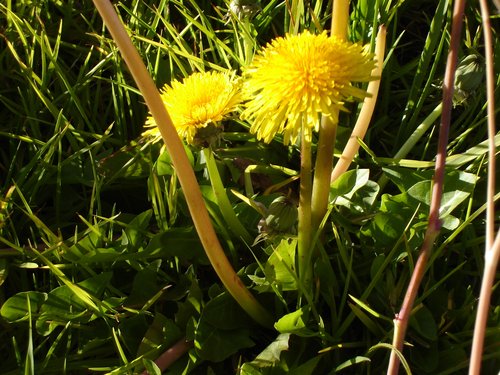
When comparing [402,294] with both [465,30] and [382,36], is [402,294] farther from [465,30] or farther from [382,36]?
[465,30]

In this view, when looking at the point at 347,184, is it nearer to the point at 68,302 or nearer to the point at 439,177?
the point at 439,177

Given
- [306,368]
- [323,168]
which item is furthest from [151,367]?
[323,168]

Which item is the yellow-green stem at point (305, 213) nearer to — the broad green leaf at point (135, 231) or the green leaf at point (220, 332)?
the green leaf at point (220, 332)

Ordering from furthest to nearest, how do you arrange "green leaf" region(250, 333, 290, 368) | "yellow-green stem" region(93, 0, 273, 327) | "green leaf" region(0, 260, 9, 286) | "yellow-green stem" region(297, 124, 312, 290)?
"green leaf" region(0, 260, 9, 286), "green leaf" region(250, 333, 290, 368), "yellow-green stem" region(297, 124, 312, 290), "yellow-green stem" region(93, 0, 273, 327)

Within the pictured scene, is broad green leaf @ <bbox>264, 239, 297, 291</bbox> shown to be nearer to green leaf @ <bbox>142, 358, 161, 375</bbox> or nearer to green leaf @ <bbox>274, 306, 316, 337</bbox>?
green leaf @ <bbox>274, 306, 316, 337</bbox>

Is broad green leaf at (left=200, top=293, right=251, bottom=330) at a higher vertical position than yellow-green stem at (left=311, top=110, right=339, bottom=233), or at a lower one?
lower

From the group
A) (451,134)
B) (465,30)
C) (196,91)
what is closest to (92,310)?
(196,91)

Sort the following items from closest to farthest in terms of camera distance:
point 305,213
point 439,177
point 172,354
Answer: point 439,177, point 305,213, point 172,354

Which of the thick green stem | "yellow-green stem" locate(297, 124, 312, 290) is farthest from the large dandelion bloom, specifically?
the thick green stem
